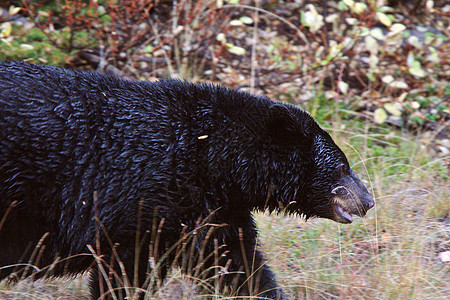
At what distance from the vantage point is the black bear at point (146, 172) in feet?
11.0

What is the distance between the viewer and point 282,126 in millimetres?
3873

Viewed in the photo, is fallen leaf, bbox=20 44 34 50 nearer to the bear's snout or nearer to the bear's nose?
the bear's snout

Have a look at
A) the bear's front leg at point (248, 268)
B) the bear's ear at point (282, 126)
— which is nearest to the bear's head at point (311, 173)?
the bear's ear at point (282, 126)

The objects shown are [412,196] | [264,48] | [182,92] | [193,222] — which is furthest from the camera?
[264,48]

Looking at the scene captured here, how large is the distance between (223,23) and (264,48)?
1.12m

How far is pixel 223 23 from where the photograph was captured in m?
7.25

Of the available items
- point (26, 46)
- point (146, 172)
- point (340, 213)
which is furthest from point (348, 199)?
point (26, 46)

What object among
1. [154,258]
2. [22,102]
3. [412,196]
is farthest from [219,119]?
[412,196]

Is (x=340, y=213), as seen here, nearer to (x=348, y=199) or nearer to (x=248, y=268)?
(x=348, y=199)

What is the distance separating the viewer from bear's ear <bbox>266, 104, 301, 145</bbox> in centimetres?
381

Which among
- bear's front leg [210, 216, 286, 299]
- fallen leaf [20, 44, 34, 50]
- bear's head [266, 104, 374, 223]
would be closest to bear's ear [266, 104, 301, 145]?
bear's head [266, 104, 374, 223]

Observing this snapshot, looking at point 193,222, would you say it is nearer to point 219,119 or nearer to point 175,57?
point 219,119

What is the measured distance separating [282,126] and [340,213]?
0.80m

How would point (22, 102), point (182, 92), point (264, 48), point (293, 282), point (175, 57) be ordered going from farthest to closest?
1. point (264, 48)
2. point (175, 57)
3. point (293, 282)
4. point (182, 92)
5. point (22, 102)
